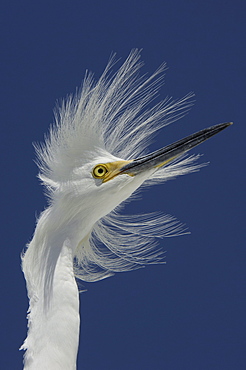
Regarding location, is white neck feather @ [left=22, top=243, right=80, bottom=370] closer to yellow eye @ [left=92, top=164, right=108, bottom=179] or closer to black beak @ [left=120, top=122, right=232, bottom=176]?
yellow eye @ [left=92, top=164, right=108, bottom=179]

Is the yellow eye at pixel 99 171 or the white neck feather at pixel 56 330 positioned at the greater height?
the yellow eye at pixel 99 171

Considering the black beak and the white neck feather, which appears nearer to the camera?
the white neck feather

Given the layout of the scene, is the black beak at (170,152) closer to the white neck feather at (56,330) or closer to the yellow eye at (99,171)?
the yellow eye at (99,171)

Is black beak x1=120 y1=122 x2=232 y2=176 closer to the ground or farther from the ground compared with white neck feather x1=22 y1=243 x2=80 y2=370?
farther from the ground

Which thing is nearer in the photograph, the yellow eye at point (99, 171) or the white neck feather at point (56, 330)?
the white neck feather at point (56, 330)

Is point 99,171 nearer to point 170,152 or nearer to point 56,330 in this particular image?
point 170,152

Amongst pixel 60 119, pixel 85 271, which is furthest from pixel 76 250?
pixel 60 119

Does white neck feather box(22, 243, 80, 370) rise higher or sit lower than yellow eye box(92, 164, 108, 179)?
lower

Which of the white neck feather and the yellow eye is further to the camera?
the yellow eye
